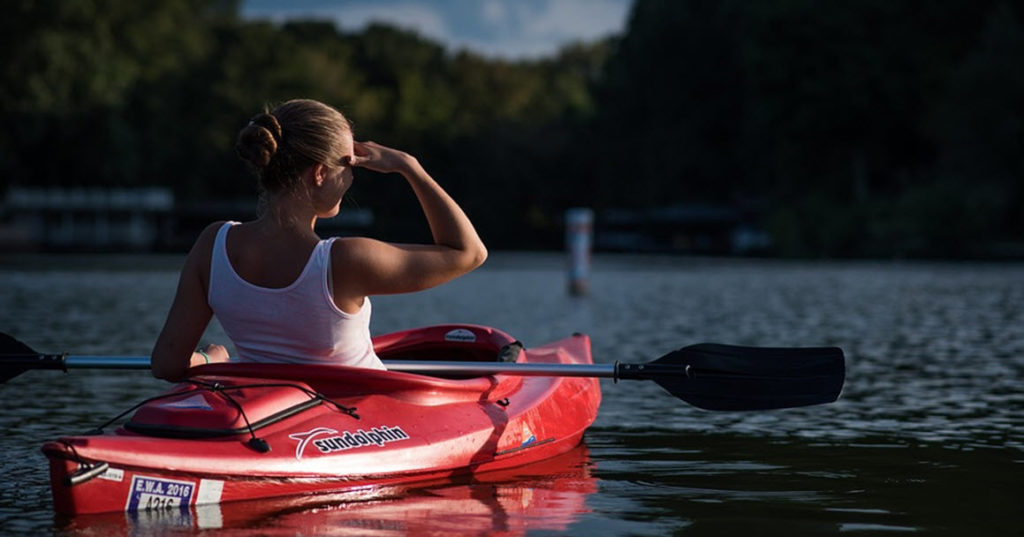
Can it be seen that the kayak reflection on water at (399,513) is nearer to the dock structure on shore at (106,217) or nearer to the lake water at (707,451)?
the lake water at (707,451)

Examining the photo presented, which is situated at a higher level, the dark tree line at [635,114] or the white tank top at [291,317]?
the dark tree line at [635,114]

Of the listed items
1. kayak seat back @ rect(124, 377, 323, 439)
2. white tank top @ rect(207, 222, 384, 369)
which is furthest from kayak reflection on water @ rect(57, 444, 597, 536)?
white tank top @ rect(207, 222, 384, 369)

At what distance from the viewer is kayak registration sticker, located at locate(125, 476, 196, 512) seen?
20.9 feet

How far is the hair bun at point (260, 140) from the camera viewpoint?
6.31 meters

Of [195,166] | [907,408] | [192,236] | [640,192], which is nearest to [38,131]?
[195,166]

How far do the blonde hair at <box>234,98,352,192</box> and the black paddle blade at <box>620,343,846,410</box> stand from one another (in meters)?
2.33

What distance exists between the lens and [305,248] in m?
6.47

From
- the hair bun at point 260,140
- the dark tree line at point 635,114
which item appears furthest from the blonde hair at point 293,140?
the dark tree line at point 635,114

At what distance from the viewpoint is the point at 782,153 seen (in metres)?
71.3

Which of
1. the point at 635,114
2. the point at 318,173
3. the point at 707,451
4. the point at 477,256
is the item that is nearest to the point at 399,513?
the point at 477,256

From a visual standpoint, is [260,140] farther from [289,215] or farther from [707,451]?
[707,451]

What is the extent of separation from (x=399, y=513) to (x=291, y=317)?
0.99m

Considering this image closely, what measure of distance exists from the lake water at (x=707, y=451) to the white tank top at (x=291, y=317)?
0.68 m

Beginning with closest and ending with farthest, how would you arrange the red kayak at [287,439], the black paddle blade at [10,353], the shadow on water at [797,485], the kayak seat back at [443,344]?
1. the red kayak at [287,439]
2. the shadow on water at [797,485]
3. the black paddle blade at [10,353]
4. the kayak seat back at [443,344]
